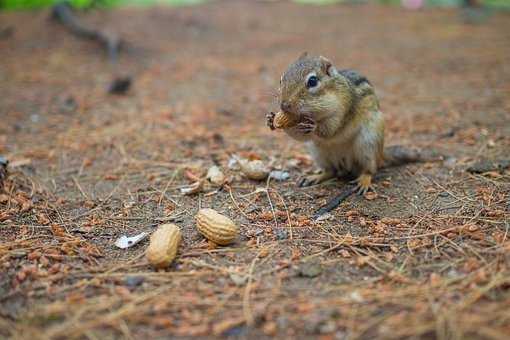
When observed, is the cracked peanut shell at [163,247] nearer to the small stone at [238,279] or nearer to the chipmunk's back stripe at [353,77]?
the small stone at [238,279]

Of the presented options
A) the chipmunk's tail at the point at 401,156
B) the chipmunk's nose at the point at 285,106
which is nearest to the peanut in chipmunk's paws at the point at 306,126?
the chipmunk's nose at the point at 285,106

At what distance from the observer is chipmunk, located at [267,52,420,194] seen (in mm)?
2648

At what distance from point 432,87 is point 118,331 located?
4495 mm

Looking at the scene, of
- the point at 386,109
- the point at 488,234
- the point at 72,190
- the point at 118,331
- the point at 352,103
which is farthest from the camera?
the point at 386,109

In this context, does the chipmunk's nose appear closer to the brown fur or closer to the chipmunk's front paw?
the brown fur

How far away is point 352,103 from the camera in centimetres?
292

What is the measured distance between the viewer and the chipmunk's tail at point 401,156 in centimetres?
324

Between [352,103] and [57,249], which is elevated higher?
[352,103]

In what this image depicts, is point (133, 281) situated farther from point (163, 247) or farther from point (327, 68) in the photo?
point (327, 68)

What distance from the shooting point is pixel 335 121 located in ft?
9.14

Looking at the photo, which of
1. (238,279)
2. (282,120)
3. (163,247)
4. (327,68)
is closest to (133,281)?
(163,247)

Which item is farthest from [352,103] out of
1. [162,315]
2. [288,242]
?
[162,315]

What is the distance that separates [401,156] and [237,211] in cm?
126

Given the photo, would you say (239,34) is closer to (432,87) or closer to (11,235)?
(432,87)
